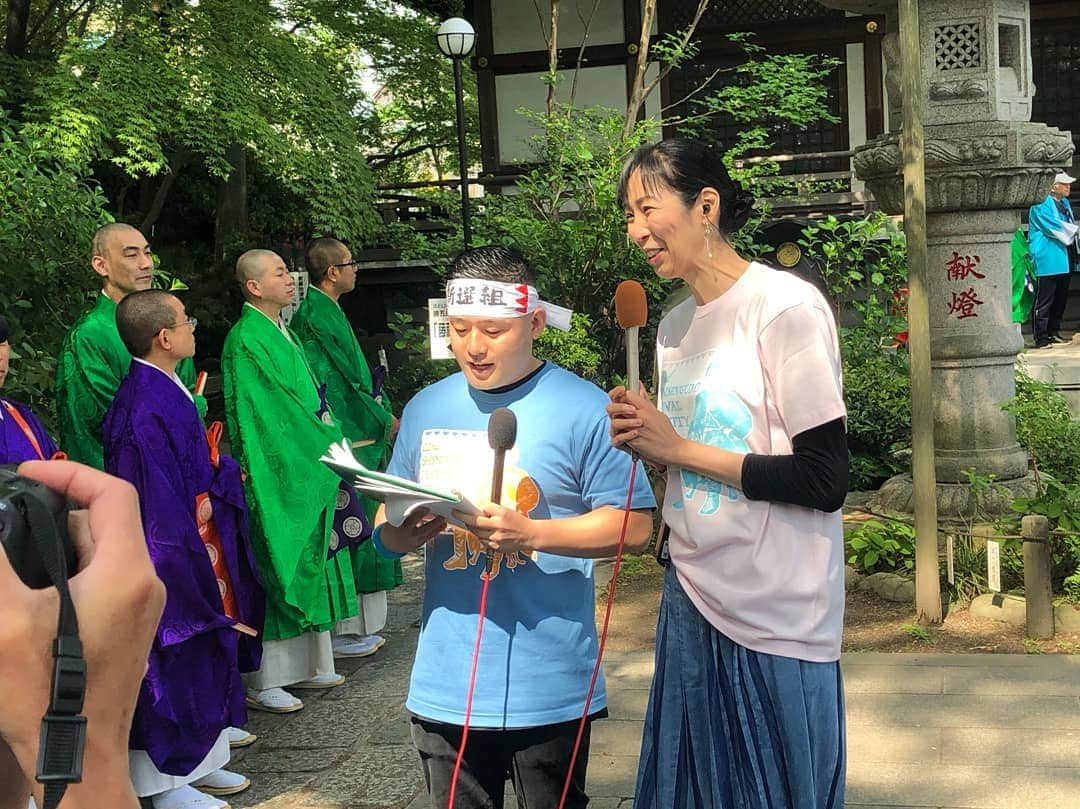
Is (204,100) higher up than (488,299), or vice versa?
(204,100)

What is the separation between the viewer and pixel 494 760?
2.54 m

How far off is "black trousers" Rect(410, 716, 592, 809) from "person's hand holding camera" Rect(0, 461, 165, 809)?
62.8 inches

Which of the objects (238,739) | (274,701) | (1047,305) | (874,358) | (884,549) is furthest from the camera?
(1047,305)

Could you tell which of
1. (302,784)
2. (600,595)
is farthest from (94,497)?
(600,595)

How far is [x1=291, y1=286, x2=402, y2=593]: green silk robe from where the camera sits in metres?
5.98

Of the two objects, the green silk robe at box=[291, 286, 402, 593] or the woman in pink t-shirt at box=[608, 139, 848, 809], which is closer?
the woman in pink t-shirt at box=[608, 139, 848, 809]

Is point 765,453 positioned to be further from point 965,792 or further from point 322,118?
point 322,118

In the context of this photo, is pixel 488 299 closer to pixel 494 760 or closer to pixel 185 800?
pixel 494 760

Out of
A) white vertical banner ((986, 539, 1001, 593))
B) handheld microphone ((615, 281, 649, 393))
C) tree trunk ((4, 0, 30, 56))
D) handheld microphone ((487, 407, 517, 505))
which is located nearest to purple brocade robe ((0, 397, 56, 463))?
handheld microphone ((487, 407, 517, 505))

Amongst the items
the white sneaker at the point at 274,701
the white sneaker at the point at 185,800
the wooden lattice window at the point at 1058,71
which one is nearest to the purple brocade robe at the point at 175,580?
the white sneaker at the point at 185,800

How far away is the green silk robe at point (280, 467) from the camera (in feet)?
16.5

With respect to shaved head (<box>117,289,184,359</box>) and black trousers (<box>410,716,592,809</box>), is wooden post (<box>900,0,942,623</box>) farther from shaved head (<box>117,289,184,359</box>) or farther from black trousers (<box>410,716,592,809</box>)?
black trousers (<box>410,716,592,809</box>)

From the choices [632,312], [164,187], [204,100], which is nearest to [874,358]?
[204,100]

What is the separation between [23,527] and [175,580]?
316 cm
